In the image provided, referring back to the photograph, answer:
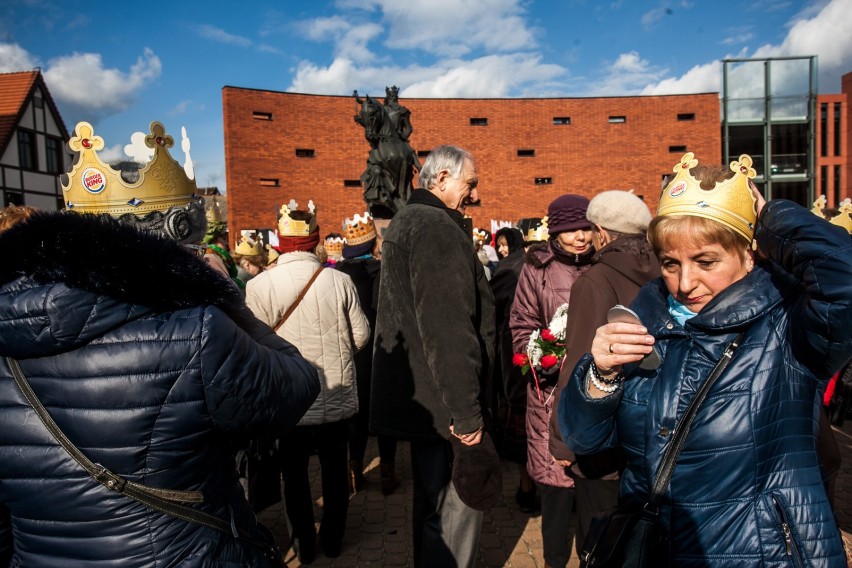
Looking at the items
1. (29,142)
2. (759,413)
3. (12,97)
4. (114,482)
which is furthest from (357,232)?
(12,97)

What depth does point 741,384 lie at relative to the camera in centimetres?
159

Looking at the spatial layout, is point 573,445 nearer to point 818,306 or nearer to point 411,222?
point 818,306

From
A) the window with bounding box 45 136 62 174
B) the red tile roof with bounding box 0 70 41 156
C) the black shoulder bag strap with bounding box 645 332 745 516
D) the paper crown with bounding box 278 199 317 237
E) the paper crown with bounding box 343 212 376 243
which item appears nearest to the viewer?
the black shoulder bag strap with bounding box 645 332 745 516

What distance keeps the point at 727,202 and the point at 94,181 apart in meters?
2.40

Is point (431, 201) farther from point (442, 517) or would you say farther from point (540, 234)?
point (540, 234)

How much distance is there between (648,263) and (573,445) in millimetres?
1124

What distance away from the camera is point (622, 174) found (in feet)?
103

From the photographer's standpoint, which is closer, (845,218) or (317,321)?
(317,321)

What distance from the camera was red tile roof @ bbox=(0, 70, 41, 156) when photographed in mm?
22656

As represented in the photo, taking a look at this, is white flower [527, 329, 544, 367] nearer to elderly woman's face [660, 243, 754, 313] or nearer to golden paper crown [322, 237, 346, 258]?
elderly woman's face [660, 243, 754, 313]

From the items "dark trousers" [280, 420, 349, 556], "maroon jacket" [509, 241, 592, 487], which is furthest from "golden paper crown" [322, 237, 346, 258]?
"maroon jacket" [509, 241, 592, 487]

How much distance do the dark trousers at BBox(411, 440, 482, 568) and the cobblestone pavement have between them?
1.08m

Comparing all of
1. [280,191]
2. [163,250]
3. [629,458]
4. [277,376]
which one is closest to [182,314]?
[163,250]

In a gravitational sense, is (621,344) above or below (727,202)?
below
